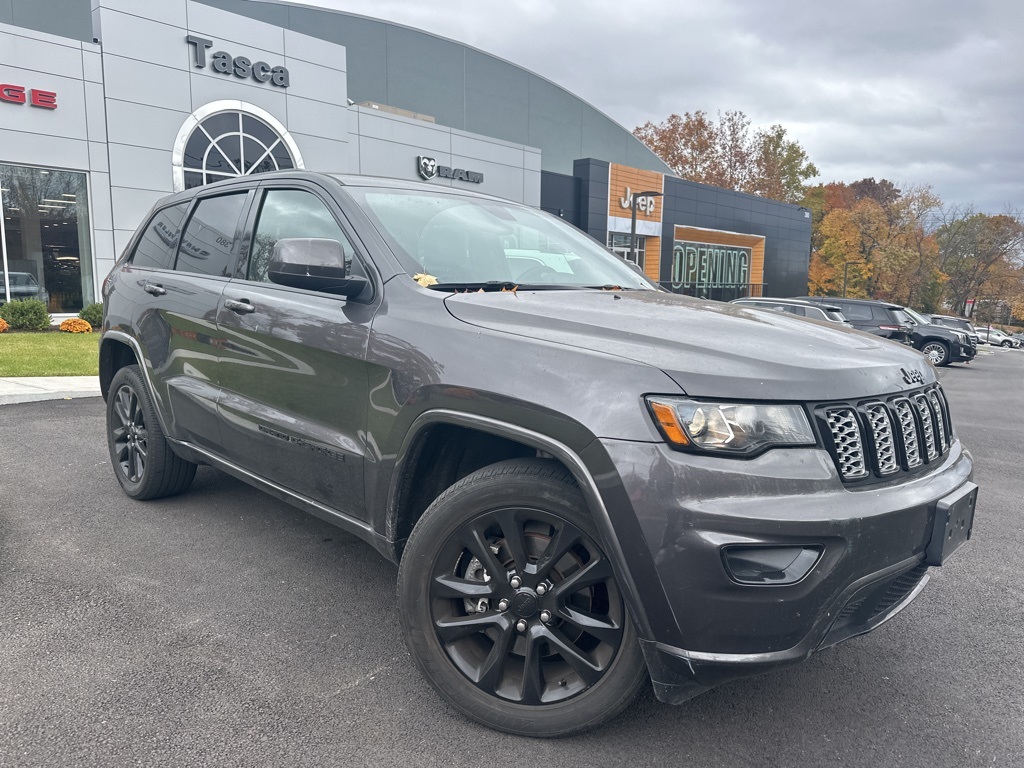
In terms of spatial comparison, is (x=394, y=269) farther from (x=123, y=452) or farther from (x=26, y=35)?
(x=26, y=35)

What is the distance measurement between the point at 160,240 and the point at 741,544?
384 centimetres

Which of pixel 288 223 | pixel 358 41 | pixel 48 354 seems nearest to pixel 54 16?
pixel 358 41

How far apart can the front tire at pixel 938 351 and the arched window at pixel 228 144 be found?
1812cm

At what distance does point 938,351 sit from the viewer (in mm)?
20656

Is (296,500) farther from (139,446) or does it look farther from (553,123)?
(553,123)

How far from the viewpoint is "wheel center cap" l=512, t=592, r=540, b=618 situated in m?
2.25

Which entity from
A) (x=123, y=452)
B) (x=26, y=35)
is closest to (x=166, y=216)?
(x=123, y=452)

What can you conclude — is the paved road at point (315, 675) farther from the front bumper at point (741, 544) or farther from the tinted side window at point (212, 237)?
the tinted side window at point (212, 237)

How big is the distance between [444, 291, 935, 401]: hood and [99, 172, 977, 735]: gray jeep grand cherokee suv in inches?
0.4

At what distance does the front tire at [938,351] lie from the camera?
67.3ft

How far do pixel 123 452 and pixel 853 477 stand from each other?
14.0 ft

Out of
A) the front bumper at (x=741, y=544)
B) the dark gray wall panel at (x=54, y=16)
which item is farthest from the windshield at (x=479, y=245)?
the dark gray wall panel at (x=54, y=16)

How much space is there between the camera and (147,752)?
2.20 meters

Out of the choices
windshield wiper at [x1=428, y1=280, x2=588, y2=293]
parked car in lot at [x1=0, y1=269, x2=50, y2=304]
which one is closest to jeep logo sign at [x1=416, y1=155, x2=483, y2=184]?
parked car in lot at [x1=0, y1=269, x2=50, y2=304]
